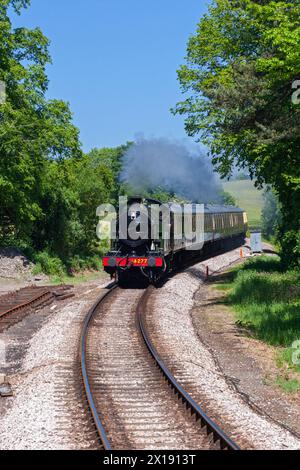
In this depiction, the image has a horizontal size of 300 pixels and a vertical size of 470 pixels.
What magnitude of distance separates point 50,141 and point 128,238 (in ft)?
31.2

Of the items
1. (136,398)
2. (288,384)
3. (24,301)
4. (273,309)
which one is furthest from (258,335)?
(24,301)

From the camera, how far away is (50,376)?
11711 mm

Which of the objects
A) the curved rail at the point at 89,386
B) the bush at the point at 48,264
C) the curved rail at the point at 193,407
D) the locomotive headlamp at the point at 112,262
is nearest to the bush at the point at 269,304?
the curved rail at the point at 193,407

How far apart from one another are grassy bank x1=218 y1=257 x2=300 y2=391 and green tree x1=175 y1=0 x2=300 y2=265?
1797 mm

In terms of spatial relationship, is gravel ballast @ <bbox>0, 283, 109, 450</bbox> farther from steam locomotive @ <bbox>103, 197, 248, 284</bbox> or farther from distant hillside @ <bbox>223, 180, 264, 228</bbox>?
distant hillside @ <bbox>223, 180, 264, 228</bbox>

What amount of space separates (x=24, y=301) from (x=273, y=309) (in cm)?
890

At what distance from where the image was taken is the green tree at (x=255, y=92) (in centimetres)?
1869

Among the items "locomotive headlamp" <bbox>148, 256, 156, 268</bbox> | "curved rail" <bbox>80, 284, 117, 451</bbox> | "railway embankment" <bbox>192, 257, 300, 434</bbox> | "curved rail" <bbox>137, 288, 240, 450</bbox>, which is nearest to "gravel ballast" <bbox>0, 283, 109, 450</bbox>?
"curved rail" <bbox>80, 284, 117, 451</bbox>

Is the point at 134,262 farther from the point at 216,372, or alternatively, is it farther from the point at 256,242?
the point at 256,242

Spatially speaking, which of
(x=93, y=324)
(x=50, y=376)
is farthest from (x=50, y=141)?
(x=50, y=376)

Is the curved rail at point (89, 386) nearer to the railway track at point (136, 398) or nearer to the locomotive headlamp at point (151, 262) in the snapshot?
the railway track at point (136, 398)

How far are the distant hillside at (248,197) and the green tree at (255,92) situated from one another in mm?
100446

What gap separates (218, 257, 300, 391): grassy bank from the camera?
13747 mm
